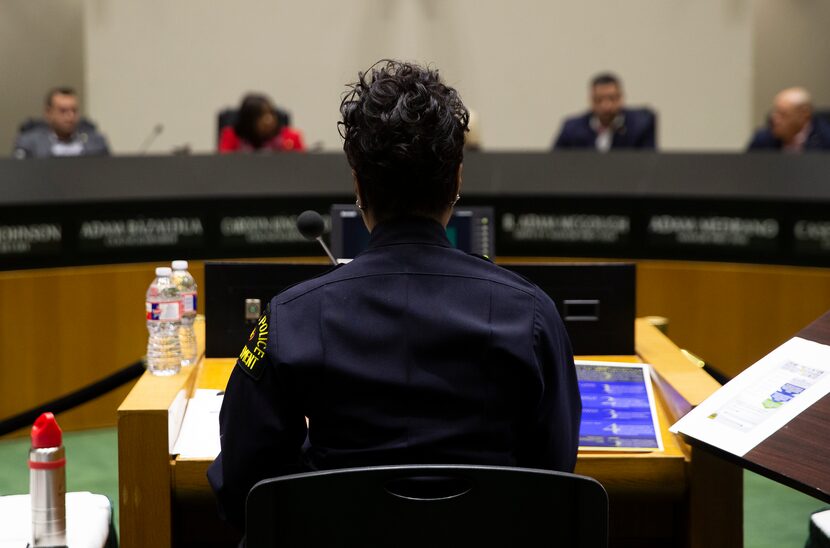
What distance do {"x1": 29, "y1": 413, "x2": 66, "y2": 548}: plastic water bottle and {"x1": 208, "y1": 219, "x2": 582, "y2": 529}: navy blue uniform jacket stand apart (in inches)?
9.0

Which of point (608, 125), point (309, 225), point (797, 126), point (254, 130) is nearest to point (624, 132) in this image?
point (608, 125)

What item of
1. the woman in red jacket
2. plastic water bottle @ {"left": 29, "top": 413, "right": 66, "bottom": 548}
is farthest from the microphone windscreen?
the woman in red jacket

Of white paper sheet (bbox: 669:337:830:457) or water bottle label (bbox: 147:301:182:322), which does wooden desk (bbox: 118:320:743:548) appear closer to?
white paper sheet (bbox: 669:337:830:457)

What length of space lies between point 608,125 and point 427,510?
17.4 feet

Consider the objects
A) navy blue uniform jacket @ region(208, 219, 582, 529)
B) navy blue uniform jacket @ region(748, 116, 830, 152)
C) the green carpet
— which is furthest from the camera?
navy blue uniform jacket @ region(748, 116, 830, 152)

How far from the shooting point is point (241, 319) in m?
2.76

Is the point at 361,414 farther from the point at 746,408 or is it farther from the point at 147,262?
the point at 147,262

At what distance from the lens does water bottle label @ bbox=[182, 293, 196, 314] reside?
276 cm

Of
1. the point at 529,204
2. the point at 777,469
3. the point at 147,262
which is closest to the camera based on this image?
the point at 777,469

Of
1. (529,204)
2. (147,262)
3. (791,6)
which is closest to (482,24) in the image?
(791,6)

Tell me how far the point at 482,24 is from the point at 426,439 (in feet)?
23.9

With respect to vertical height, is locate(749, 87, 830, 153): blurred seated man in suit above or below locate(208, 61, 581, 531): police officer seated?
above

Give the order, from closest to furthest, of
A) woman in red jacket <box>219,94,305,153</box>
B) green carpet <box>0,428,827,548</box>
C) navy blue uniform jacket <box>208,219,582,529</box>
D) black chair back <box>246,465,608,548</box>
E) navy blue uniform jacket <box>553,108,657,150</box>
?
1. black chair back <box>246,465,608,548</box>
2. navy blue uniform jacket <box>208,219,582,529</box>
3. green carpet <box>0,428,827,548</box>
4. woman in red jacket <box>219,94,305,153</box>
5. navy blue uniform jacket <box>553,108,657,150</box>

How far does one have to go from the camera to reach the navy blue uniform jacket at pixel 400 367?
1438 mm
